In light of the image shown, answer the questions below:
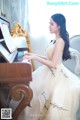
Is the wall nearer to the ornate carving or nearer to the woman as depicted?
the woman

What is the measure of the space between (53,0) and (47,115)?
179 centimetres

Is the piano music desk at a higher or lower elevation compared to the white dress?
higher

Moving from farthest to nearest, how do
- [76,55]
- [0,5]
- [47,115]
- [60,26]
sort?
[0,5], [76,55], [60,26], [47,115]

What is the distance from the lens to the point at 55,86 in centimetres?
190

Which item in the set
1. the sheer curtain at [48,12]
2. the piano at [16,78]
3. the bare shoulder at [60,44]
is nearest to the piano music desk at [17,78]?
the piano at [16,78]

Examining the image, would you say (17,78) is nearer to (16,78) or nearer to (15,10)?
(16,78)

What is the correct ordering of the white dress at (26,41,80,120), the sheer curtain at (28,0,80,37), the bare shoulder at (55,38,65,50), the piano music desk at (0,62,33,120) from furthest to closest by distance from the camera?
the sheer curtain at (28,0,80,37) → the bare shoulder at (55,38,65,50) → the white dress at (26,41,80,120) → the piano music desk at (0,62,33,120)

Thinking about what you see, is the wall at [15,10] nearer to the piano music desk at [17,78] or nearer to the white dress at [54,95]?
the white dress at [54,95]

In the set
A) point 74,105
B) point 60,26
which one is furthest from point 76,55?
point 74,105

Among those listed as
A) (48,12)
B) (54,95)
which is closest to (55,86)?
(54,95)

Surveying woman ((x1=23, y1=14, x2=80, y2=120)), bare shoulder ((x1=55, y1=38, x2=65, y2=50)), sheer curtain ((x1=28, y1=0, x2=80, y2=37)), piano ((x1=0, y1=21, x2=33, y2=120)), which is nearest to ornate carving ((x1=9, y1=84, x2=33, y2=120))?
piano ((x1=0, y1=21, x2=33, y2=120))

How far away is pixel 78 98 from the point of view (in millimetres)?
1902

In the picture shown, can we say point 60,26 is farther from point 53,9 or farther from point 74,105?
point 53,9

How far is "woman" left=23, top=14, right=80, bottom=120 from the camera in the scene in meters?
1.80
